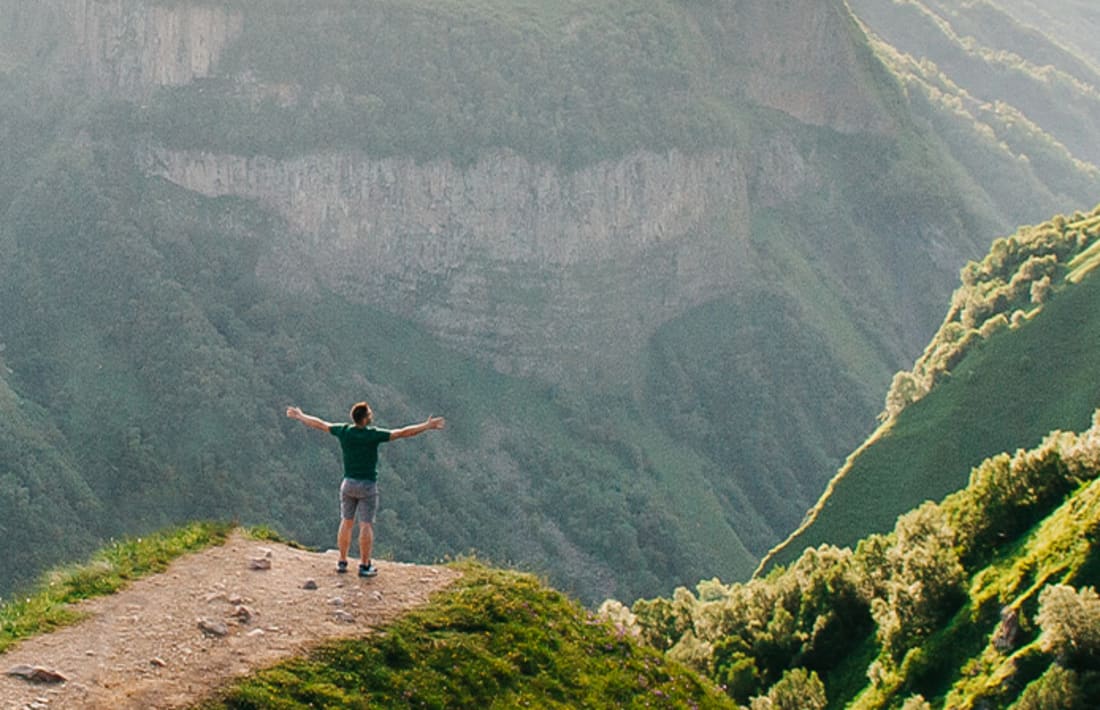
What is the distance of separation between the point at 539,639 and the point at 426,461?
243ft

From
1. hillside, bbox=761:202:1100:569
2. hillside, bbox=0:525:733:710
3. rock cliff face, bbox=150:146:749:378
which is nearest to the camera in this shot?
hillside, bbox=0:525:733:710

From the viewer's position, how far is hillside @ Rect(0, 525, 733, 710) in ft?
75.3

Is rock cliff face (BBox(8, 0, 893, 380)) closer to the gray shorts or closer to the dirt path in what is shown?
the gray shorts

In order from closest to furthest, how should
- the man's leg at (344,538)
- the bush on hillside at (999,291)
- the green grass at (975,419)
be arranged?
the man's leg at (344,538) < the green grass at (975,419) < the bush on hillside at (999,291)

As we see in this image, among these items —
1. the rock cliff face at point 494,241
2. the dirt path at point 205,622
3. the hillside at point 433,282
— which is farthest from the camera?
the rock cliff face at point 494,241

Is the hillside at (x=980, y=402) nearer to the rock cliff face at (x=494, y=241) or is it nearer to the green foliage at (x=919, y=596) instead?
the green foliage at (x=919, y=596)

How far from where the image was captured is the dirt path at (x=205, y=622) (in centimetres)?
2233

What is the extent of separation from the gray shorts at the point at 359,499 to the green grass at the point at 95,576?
117 inches

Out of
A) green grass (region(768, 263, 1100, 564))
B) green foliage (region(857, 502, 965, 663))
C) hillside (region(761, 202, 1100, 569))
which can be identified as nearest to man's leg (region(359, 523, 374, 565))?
green foliage (region(857, 502, 965, 663))

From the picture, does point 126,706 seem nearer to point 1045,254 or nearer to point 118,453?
point 1045,254

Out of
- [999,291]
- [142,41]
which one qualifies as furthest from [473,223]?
[999,291]

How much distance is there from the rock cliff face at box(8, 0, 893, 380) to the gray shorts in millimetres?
82254

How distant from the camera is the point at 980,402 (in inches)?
A: 2506

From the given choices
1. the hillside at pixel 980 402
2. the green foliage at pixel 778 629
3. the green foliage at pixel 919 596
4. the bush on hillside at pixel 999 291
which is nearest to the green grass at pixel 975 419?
the hillside at pixel 980 402
